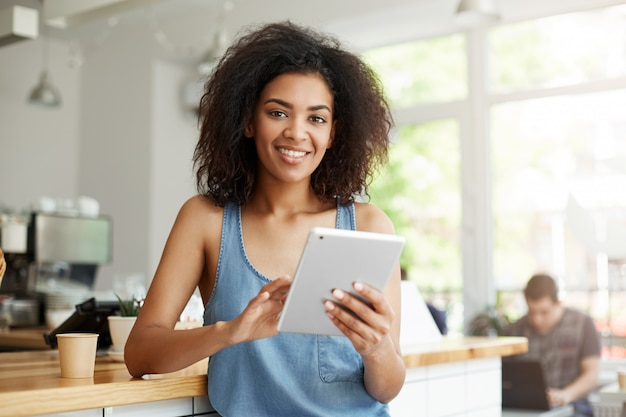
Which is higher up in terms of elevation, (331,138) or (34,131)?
(34,131)

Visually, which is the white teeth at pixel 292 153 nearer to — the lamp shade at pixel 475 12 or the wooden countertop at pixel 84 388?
the wooden countertop at pixel 84 388

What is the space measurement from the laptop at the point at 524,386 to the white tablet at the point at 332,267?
280 centimetres

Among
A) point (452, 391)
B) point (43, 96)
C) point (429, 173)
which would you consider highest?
point (43, 96)

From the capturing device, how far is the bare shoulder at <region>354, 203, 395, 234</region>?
73.7 inches

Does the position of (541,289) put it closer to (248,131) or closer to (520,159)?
(520,159)

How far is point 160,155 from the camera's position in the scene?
23.2ft

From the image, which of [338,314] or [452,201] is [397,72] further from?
[338,314]

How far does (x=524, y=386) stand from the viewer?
4184mm

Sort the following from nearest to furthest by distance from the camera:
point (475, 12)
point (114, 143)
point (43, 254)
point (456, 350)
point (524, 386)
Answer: point (456, 350)
point (524, 386)
point (475, 12)
point (43, 254)
point (114, 143)

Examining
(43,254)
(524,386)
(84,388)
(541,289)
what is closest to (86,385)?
(84,388)

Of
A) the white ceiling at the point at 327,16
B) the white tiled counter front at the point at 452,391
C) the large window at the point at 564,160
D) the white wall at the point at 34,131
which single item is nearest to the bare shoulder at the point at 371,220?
the white tiled counter front at the point at 452,391

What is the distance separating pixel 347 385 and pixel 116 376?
49 cm

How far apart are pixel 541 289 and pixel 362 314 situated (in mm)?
3739

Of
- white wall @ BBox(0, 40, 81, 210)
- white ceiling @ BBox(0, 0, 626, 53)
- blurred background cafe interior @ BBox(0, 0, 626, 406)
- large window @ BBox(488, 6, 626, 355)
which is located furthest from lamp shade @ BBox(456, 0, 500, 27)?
white wall @ BBox(0, 40, 81, 210)
